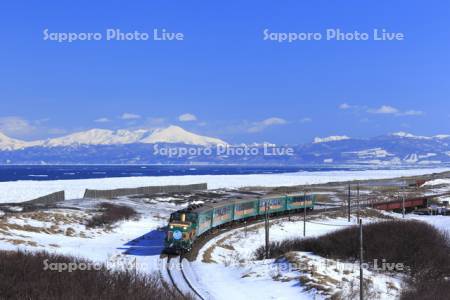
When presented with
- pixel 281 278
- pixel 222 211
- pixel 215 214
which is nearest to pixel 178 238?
pixel 281 278

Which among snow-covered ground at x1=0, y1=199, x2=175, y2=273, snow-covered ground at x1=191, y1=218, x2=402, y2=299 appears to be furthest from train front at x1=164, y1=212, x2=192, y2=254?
snow-covered ground at x1=191, y1=218, x2=402, y2=299

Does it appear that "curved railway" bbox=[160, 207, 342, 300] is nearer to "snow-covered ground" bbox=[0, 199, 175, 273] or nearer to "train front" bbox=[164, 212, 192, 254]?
"train front" bbox=[164, 212, 192, 254]

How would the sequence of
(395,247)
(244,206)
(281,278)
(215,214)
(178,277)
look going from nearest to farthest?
(178,277)
(281,278)
(395,247)
(215,214)
(244,206)

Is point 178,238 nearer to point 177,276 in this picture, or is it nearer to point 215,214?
point 177,276

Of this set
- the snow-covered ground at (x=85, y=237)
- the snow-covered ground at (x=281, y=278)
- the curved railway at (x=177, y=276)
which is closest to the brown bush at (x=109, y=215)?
the snow-covered ground at (x=85, y=237)

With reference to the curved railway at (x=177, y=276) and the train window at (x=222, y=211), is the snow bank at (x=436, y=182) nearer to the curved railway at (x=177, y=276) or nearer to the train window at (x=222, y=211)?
the train window at (x=222, y=211)

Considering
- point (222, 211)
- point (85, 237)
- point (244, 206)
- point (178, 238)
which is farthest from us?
point (244, 206)

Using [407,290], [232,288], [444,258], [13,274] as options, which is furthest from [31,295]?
[444,258]
